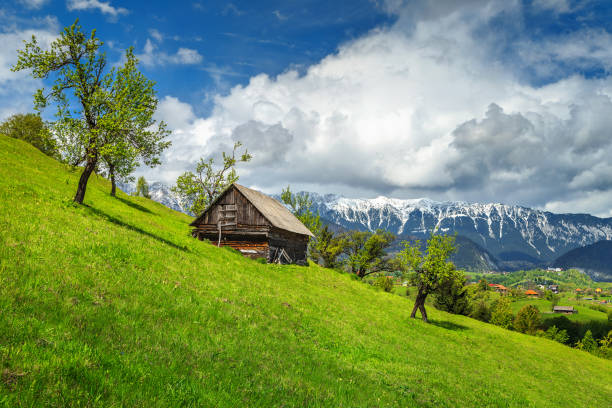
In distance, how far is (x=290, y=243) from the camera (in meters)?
48.7

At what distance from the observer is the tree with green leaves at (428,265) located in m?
32.6

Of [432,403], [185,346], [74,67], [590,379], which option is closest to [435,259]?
[590,379]

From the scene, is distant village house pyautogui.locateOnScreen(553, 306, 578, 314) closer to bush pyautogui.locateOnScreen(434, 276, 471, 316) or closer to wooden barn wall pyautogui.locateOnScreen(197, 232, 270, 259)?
bush pyautogui.locateOnScreen(434, 276, 471, 316)

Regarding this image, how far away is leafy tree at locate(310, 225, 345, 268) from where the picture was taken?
70.7m

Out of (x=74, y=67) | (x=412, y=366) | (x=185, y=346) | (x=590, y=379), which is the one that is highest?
(x=74, y=67)

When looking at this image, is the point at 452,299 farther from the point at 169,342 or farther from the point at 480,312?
the point at 169,342

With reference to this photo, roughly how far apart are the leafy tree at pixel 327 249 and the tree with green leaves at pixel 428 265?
1403 inches

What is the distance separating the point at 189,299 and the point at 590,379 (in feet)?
120

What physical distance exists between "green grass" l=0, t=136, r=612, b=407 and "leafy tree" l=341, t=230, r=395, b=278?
50.2m

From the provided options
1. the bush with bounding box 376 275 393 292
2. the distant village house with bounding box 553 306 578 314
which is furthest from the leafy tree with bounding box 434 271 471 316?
the distant village house with bounding box 553 306 578 314

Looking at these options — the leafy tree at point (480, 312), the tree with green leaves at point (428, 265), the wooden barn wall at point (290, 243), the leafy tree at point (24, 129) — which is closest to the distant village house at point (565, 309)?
the leafy tree at point (480, 312)

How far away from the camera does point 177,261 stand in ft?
54.3

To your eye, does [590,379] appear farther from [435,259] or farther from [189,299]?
[189,299]

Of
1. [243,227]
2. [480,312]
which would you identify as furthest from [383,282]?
[243,227]
